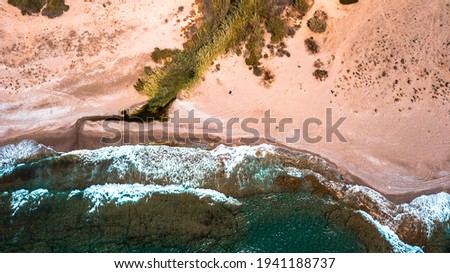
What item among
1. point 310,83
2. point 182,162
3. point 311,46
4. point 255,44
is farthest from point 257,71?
point 182,162

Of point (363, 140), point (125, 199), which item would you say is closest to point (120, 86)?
point (125, 199)

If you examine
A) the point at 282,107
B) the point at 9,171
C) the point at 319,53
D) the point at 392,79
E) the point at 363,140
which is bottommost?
the point at 9,171

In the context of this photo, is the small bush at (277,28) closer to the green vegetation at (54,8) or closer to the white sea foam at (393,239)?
the white sea foam at (393,239)

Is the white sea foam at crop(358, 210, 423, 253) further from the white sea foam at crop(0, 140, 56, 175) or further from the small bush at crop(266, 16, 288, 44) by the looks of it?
the white sea foam at crop(0, 140, 56, 175)

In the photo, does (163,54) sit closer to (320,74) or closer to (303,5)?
(303,5)

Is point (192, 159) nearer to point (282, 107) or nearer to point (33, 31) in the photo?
point (282, 107)

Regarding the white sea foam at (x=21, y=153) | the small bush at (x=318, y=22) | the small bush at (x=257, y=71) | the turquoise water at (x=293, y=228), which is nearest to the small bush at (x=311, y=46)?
the small bush at (x=318, y=22)
